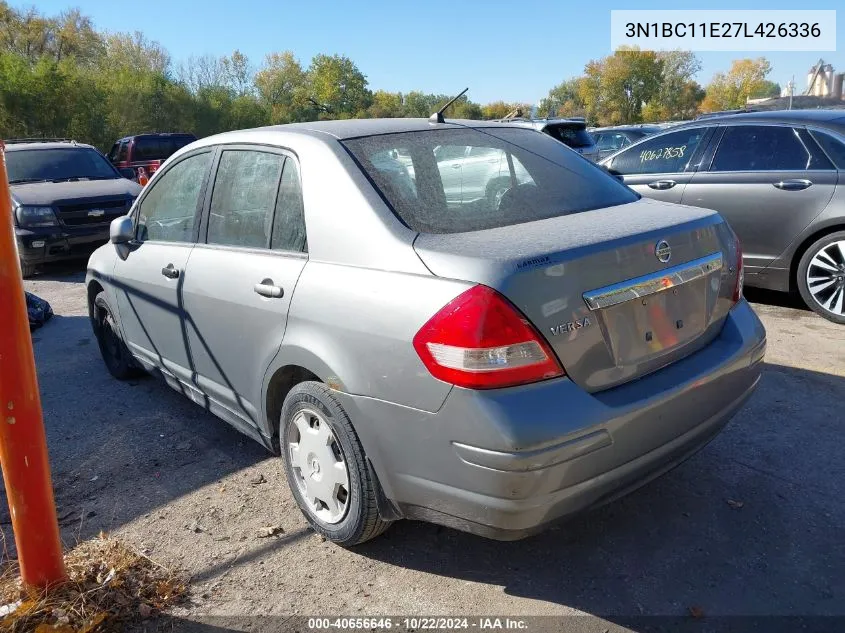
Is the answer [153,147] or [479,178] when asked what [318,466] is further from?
[153,147]

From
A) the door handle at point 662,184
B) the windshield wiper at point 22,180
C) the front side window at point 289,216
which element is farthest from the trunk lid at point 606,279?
the windshield wiper at point 22,180

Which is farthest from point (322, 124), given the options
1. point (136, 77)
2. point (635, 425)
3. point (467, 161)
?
point (136, 77)

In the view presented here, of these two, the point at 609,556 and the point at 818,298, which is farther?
the point at 818,298

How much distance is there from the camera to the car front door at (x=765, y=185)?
5555 millimetres

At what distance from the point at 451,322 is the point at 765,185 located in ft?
15.4

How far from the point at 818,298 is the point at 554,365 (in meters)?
4.33

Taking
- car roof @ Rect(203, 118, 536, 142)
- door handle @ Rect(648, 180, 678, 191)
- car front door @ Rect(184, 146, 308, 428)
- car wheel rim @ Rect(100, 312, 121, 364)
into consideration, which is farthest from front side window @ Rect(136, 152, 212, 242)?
door handle @ Rect(648, 180, 678, 191)

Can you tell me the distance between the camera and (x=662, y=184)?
259 inches

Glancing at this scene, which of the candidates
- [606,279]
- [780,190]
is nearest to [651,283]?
[606,279]

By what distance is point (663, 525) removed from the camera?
2957mm

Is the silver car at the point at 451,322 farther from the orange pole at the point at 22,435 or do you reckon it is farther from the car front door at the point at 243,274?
the orange pole at the point at 22,435

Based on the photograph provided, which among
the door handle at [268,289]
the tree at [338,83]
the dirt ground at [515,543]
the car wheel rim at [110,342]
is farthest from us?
the tree at [338,83]

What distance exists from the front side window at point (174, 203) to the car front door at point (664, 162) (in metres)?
4.46

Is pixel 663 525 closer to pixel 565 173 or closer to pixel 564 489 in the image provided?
pixel 564 489
